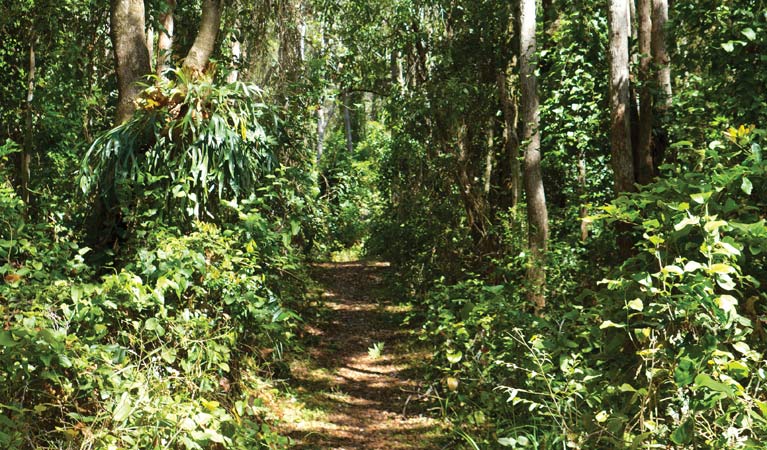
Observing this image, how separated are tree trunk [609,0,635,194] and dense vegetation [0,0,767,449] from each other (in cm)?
2

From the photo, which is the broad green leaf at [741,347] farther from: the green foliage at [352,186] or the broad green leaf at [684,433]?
the green foliage at [352,186]

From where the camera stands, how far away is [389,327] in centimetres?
1168

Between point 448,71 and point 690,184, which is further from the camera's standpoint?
point 448,71

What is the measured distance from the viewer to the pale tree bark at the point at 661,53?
6.47 m

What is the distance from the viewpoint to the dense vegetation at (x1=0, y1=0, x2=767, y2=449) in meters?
3.54

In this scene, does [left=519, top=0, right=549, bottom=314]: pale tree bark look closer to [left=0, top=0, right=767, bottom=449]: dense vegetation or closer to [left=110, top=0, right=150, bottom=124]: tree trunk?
[left=0, top=0, right=767, bottom=449]: dense vegetation

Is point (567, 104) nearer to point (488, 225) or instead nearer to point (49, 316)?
point (488, 225)

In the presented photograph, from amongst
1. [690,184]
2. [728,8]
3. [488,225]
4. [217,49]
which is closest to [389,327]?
[488,225]

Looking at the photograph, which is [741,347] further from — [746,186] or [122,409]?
[122,409]

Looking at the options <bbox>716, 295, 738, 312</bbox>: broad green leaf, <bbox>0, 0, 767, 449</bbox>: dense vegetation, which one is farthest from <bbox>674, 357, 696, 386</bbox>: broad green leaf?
<bbox>716, 295, 738, 312</bbox>: broad green leaf

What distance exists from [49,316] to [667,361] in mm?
3574

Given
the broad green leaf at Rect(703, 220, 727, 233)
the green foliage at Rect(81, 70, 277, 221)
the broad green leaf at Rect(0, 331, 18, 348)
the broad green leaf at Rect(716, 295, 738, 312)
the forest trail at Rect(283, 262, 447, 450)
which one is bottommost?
the forest trail at Rect(283, 262, 447, 450)

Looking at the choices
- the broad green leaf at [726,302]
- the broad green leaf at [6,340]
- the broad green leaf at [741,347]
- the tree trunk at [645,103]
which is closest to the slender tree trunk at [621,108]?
the tree trunk at [645,103]

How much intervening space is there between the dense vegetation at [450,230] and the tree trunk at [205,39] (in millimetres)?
29
